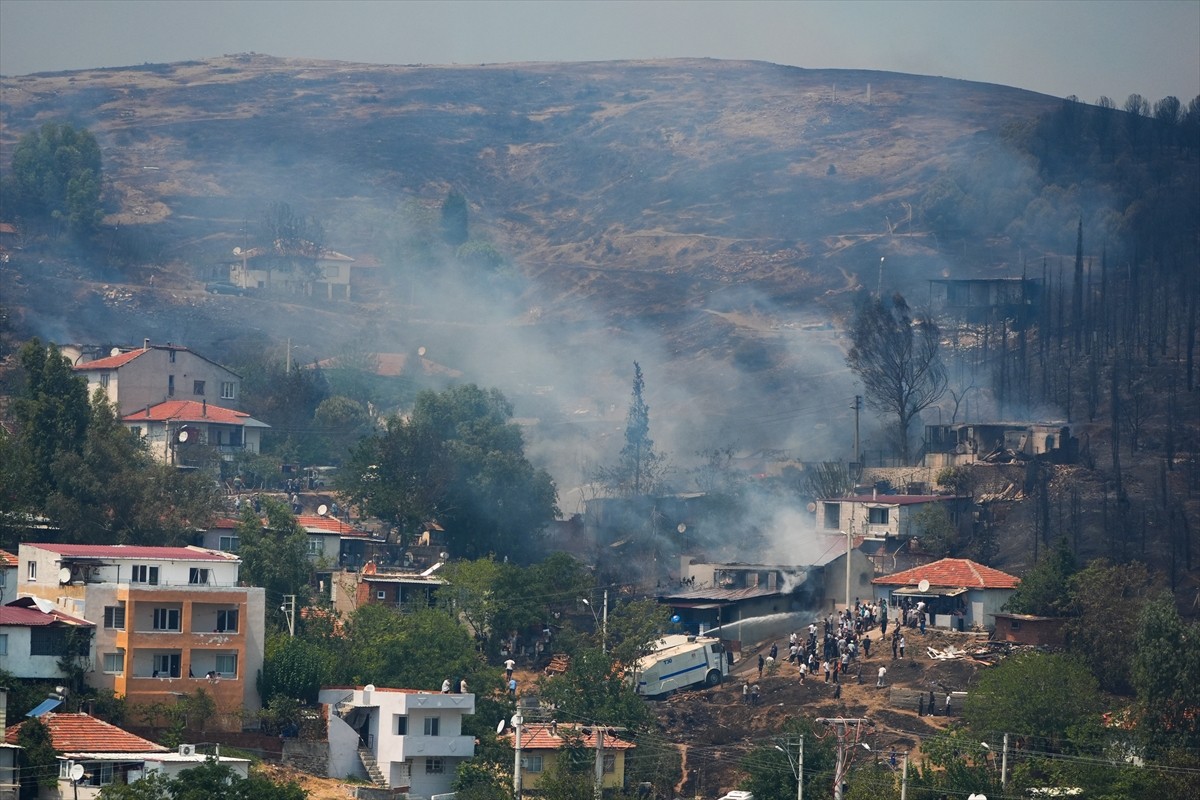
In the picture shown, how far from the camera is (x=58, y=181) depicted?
166125 mm

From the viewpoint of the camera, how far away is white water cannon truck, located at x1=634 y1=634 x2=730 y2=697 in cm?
7481

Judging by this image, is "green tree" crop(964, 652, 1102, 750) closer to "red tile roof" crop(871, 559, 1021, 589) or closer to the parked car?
"red tile roof" crop(871, 559, 1021, 589)

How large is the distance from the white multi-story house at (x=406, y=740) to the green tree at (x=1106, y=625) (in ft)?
69.7

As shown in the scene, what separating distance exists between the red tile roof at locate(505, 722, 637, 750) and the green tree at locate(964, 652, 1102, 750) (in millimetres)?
10722

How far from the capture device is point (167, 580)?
6769 centimetres

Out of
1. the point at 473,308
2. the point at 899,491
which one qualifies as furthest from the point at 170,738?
the point at 473,308

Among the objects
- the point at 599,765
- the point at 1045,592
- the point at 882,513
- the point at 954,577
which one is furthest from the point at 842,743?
the point at 882,513

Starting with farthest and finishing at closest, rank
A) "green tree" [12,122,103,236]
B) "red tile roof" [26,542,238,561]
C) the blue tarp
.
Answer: "green tree" [12,122,103,236], "red tile roof" [26,542,238,561], the blue tarp

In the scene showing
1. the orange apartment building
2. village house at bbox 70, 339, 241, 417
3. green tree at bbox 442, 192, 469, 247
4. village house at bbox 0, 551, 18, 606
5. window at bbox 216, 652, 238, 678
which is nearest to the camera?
the orange apartment building

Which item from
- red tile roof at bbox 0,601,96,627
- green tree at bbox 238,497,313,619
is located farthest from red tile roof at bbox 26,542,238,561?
green tree at bbox 238,497,313,619

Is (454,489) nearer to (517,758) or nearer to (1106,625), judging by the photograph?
(1106,625)

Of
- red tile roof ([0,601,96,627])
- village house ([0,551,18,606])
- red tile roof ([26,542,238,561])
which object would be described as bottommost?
red tile roof ([0,601,96,627])

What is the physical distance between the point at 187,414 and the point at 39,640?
4328cm

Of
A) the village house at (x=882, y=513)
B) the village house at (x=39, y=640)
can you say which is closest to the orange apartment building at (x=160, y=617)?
the village house at (x=39, y=640)
